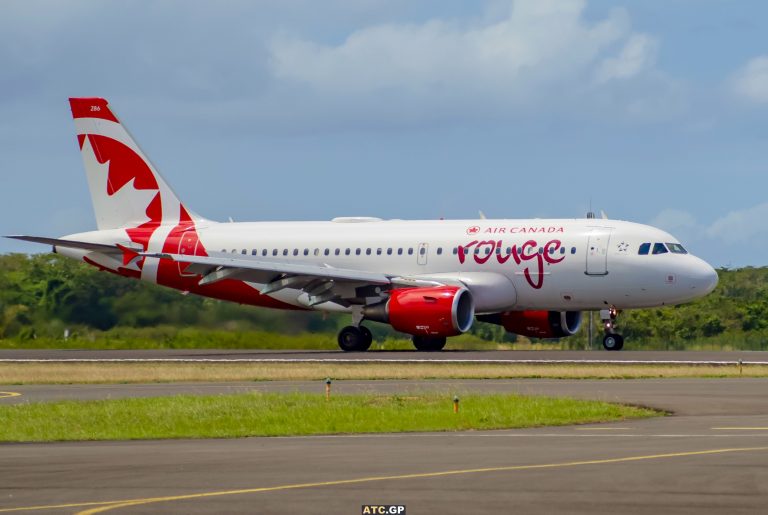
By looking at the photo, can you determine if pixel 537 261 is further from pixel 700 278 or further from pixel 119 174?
pixel 119 174

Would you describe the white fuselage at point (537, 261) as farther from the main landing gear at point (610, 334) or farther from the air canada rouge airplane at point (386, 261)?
the main landing gear at point (610, 334)

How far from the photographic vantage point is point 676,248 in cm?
5147

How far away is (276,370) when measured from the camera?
43.8 m

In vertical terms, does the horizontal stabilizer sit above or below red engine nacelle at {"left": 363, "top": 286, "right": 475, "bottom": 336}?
above

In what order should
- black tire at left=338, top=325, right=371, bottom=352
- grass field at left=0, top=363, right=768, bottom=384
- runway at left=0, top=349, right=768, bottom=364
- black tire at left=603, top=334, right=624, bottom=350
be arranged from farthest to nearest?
black tire at left=338, top=325, right=371, bottom=352, black tire at left=603, top=334, right=624, bottom=350, runway at left=0, top=349, right=768, bottom=364, grass field at left=0, top=363, right=768, bottom=384

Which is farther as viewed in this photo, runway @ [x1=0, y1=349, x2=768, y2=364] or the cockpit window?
the cockpit window

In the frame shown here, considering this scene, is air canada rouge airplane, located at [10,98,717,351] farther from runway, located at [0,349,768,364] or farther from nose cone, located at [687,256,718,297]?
runway, located at [0,349,768,364]

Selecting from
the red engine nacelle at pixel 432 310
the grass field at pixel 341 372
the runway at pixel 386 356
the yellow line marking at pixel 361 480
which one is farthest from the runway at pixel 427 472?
the red engine nacelle at pixel 432 310

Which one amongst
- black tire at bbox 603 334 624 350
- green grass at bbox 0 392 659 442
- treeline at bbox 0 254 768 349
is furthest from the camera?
treeline at bbox 0 254 768 349

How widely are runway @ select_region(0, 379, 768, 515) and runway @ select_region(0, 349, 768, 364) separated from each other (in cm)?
1894

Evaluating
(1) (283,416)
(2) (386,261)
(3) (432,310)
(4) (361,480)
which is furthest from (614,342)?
(4) (361,480)

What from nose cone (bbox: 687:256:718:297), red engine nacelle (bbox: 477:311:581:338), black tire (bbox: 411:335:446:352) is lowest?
black tire (bbox: 411:335:446:352)

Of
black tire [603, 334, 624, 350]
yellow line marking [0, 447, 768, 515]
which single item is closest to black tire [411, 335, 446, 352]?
black tire [603, 334, 624, 350]

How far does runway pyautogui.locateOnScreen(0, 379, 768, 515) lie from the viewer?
14898 millimetres
